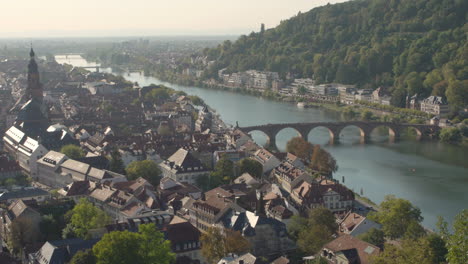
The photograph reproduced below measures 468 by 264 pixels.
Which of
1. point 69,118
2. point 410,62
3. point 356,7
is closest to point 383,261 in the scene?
point 69,118

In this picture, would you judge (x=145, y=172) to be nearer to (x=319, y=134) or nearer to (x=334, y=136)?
(x=334, y=136)

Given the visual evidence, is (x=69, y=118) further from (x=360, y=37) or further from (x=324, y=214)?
(x=360, y=37)

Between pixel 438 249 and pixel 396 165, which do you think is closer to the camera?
pixel 438 249

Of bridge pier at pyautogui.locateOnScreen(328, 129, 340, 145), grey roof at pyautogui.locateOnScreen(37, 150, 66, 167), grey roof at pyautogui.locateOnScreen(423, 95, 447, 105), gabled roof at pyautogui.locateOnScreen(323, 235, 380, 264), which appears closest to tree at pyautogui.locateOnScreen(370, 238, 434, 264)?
gabled roof at pyautogui.locateOnScreen(323, 235, 380, 264)

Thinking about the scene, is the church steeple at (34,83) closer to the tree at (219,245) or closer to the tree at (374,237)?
the tree at (219,245)

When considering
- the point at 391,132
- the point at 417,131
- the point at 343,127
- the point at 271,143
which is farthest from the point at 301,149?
the point at 417,131

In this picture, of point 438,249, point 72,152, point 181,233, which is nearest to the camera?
point 438,249
